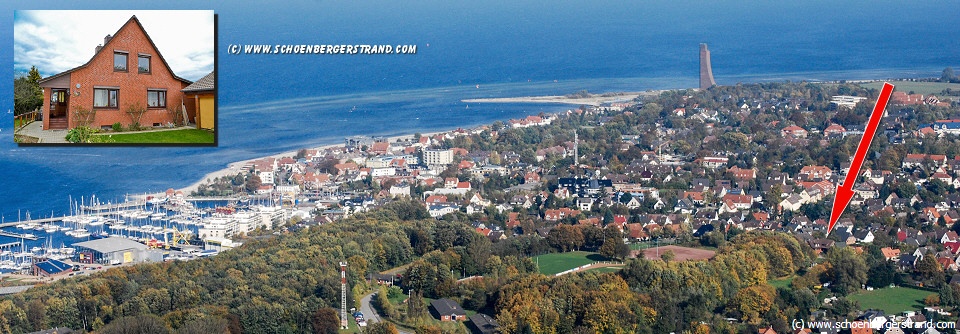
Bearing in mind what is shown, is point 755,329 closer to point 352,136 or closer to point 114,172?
point 114,172

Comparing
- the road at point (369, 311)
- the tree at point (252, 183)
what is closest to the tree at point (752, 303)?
the road at point (369, 311)

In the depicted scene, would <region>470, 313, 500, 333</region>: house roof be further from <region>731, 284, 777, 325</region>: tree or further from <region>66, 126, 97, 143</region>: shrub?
<region>66, 126, 97, 143</region>: shrub

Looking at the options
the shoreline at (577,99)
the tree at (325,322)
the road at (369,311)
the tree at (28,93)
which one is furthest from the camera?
the shoreline at (577,99)

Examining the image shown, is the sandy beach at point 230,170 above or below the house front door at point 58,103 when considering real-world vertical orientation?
below

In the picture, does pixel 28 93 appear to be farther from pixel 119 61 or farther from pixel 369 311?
pixel 369 311

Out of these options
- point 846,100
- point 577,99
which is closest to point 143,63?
point 846,100

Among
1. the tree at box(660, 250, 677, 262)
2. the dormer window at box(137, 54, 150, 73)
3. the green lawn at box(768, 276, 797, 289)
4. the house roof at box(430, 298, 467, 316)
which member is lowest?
the house roof at box(430, 298, 467, 316)

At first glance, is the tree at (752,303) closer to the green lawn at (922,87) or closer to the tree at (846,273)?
the tree at (846,273)

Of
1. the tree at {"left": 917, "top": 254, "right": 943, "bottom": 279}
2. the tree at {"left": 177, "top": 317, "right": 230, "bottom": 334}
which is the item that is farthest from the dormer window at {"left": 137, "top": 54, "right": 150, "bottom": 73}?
the tree at {"left": 917, "top": 254, "right": 943, "bottom": 279}
